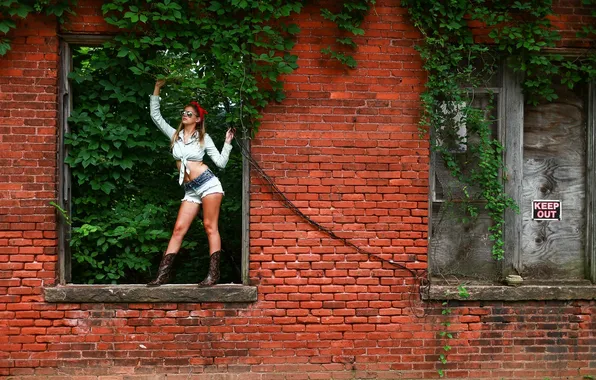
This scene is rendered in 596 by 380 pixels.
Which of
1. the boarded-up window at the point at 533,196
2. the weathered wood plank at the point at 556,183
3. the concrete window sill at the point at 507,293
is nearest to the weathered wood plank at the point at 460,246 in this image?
the boarded-up window at the point at 533,196

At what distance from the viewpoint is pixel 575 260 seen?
6406mm

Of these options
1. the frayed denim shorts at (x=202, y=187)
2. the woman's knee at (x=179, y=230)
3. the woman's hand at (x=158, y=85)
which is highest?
the woman's hand at (x=158, y=85)

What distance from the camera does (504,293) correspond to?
6.02 metres

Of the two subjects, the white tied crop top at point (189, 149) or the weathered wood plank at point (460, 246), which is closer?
the white tied crop top at point (189, 149)

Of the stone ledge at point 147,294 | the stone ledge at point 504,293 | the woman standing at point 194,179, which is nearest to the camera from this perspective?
the stone ledge at point 147,294

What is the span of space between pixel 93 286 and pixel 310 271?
210cm

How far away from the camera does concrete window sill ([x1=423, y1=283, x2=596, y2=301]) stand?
5.98 meters

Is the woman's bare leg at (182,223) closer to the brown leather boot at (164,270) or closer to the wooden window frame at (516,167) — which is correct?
the brown leather boot at (164,270)

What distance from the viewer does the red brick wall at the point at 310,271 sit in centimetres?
575

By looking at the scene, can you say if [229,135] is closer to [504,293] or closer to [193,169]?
[193,169]

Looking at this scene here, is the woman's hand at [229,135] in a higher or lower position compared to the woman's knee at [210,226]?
higher

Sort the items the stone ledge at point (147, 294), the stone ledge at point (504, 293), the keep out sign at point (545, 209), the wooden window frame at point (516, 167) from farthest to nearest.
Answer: the keep out sign at point (545, 209) < the wooden window frame at point (516, 167) < the stone ledge at point (504, 293) < the stone ledge at point (147, 294)

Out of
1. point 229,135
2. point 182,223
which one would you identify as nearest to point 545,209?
point 229,135

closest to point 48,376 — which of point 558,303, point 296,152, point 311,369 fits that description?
point 311,369
